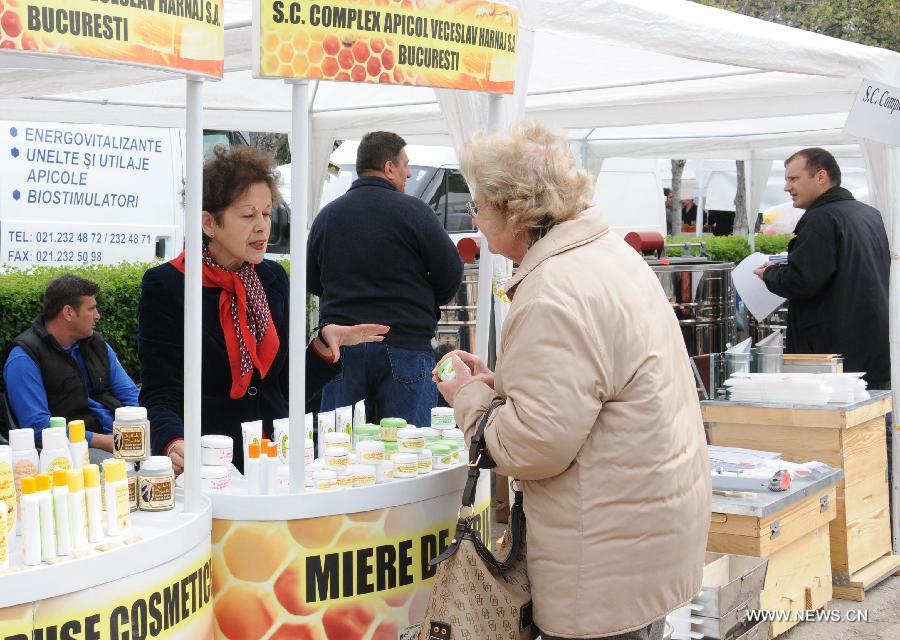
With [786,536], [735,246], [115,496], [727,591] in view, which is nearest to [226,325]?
[115,496]

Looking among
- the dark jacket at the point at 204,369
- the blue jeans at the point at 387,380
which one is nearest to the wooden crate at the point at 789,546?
the blue jeans at the point at 387,380

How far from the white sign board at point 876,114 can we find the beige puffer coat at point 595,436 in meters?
3.16

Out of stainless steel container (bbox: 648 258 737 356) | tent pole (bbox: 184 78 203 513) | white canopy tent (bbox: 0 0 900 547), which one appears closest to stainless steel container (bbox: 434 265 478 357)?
white canopy tent (bbox: 0 0 900 547)

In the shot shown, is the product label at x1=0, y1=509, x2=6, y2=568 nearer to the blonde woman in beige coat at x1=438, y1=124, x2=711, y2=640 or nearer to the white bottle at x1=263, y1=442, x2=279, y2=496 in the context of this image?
the white bottle at x1=263, y1=442, x2=279, y2=496

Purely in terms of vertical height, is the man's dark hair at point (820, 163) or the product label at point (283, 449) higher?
the man's dark hair at point (820, 163)

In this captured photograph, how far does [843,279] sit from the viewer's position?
5.80 m

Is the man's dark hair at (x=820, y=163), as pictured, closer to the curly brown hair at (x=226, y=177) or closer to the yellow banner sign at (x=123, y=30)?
the curly brown hair at (x=226, y=177)

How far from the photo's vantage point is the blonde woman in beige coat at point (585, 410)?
2.29 metres

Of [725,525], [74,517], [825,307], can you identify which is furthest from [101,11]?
[825,307]

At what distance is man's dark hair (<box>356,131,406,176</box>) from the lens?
204 inches

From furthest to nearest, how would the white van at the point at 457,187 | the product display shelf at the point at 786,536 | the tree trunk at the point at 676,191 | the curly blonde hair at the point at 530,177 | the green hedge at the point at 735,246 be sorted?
the tree trunk at the point at 676,191, the green hedge at the point at 735,246, the white van at the point at 457,187, the product display shelf at the point at 786,536, the curly blonde hair at the point at 530,177

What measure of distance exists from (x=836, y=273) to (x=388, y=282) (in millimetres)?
2522

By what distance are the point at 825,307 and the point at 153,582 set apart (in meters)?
4.51

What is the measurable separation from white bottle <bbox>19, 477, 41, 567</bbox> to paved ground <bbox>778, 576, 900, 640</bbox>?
126 inches
